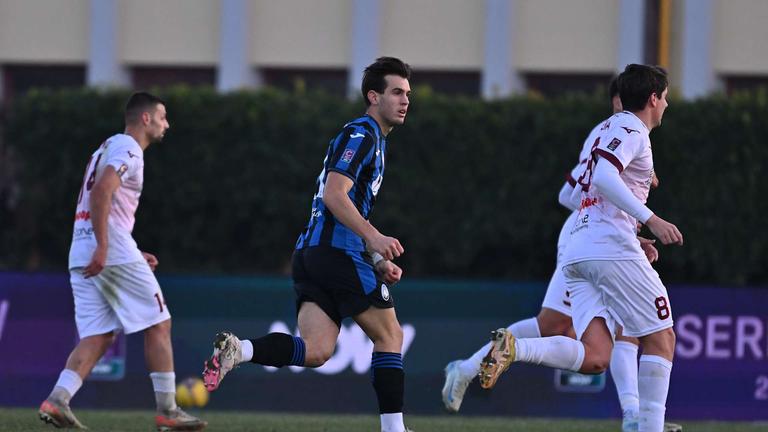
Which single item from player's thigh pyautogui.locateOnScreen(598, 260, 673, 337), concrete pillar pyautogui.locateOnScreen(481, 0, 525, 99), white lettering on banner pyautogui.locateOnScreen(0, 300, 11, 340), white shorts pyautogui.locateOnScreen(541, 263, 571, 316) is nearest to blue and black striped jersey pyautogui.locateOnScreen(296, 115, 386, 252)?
player's thigh pyautogui.locateOnScreen(598, 260, 673, 337)

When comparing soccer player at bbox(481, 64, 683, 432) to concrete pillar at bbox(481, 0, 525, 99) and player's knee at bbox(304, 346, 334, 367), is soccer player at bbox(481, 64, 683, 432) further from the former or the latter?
concrete pillar at bbox(481, 0, 525, 99)

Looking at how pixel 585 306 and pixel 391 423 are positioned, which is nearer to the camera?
pixel 391 423

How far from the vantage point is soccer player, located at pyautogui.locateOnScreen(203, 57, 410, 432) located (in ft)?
25.6

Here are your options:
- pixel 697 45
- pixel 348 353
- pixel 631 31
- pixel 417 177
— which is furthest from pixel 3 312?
pixel 697 45

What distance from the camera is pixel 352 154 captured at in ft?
25.5

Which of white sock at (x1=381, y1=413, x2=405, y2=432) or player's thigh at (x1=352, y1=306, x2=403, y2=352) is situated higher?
player's thigh at (x1=352, y1=306, x2=403, y2=352)

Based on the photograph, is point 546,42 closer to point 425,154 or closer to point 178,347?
point 425,154

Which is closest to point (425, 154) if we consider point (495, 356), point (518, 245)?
point (518, 245)

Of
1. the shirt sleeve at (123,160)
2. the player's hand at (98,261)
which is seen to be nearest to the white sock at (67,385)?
the player's hand at (98,261)

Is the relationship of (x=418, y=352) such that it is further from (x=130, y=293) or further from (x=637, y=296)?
(x=637, y=296)

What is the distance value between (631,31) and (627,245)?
13.0 meters

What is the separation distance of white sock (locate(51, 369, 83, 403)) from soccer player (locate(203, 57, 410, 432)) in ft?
6.89

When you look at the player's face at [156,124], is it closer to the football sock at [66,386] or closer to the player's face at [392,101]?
the football sock at [66,386]

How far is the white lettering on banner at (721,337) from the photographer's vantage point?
1282 cm
